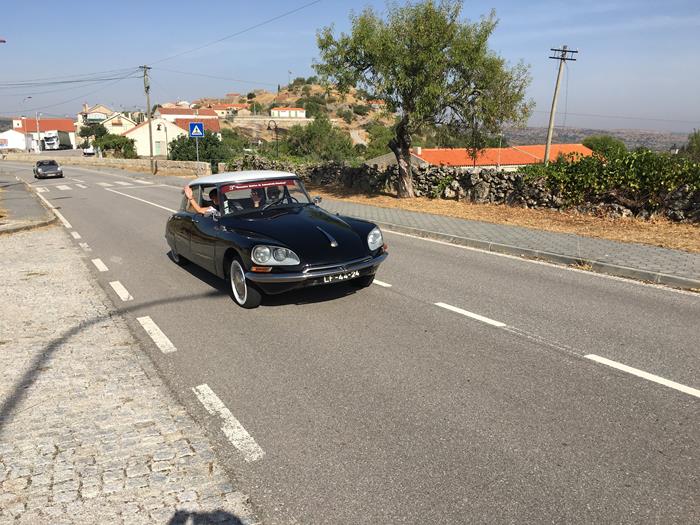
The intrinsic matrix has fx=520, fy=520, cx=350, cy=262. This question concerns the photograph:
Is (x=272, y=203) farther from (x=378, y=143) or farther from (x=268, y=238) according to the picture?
(x=378, y=143)

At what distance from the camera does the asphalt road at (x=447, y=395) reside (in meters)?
3.03

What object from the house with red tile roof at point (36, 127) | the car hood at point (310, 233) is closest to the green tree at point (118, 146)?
the house with red tile roof at point (36, 127)

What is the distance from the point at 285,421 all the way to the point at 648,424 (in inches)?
103

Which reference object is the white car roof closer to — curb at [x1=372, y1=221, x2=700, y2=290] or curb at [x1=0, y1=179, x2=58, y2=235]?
curb at [x1=372, y1=221, x2=700, y2=290]

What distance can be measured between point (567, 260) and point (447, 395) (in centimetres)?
570

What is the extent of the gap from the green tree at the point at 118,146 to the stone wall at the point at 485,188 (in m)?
61.4

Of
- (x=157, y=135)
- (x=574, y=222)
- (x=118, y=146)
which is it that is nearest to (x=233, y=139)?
(x=157, y=135)

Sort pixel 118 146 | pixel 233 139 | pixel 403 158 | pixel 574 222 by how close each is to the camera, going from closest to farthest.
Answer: pixel 574 222 < pixel 403 158 < pixel 118 146 < pixel 233 139

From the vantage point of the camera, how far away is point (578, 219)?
42.7ft

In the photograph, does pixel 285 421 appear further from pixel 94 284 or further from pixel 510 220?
pixel 510 220

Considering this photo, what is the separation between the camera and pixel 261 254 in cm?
615

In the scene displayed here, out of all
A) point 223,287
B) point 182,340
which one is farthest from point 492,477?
point 223,287

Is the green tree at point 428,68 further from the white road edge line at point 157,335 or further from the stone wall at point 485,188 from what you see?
the white road edge line at point 157,335

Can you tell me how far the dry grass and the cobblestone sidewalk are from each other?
9551 mm
